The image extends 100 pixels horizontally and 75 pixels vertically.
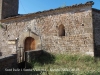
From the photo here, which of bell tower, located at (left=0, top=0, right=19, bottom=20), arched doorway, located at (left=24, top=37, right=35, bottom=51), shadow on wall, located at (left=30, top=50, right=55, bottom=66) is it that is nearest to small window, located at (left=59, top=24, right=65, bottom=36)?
shadow on wall, located at (left=30, top=50, right=55, bottom=66)

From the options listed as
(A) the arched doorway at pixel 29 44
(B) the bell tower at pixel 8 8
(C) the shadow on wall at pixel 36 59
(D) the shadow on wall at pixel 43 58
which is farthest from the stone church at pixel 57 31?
(B) the bell tower at pixel 8 8

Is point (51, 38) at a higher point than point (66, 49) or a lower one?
higher

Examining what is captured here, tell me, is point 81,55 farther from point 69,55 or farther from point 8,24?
point 8,24

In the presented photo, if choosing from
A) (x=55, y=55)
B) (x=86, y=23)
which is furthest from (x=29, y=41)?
(x=86, y=23)

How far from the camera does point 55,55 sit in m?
11.8

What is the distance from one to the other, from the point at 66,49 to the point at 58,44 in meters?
0.74

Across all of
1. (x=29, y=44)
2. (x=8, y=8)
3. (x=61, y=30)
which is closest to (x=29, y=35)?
(x=29, y=44)

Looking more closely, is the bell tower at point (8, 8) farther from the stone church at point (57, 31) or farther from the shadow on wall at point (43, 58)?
the shadow on wall at point (43, 58)

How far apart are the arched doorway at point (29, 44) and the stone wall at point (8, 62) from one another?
3.39 m

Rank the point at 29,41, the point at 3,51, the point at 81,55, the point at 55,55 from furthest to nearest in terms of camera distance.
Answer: the point at 3,51 → the point at 29,41 → the point at 55,55 → the point at 81,55

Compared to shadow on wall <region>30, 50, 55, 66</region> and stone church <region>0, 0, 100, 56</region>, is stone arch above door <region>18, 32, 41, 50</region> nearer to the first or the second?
stone church <region>0, 0, 100, 56</region>

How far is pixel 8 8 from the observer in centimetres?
1611

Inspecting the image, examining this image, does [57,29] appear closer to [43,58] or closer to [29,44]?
[43,58]

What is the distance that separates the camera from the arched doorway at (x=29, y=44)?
1325 cm
